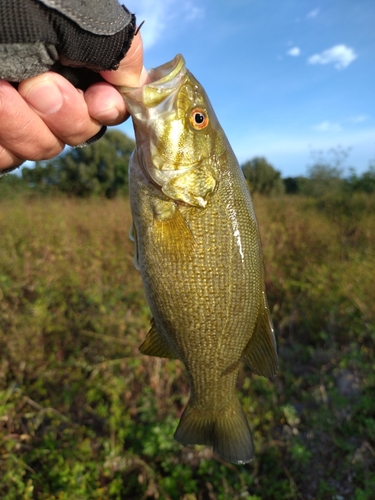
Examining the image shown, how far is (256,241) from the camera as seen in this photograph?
167 cm

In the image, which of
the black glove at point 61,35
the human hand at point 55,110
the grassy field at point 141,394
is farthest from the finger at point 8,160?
the grassy field at point 141,394

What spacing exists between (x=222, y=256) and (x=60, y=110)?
90 cm

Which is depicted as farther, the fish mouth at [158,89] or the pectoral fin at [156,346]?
the pectoral fin at [156,346]

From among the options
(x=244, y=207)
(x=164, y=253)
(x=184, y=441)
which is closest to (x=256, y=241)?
(x=244, y=207)

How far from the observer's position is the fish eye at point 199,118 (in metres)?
1.69

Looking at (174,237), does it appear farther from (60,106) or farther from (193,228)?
(60,106)

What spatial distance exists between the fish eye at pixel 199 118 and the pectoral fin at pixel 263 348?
844 millimetres

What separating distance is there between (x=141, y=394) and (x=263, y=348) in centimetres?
252

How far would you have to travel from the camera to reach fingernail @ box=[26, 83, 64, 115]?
1418 millimetres

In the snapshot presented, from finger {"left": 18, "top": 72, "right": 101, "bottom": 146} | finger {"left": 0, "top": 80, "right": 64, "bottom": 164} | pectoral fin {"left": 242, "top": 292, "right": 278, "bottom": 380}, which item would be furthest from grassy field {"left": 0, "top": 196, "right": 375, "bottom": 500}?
finger {"left": 18, "top": 72, "right": 101, "bottom": 146}

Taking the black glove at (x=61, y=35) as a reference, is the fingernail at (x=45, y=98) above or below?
below

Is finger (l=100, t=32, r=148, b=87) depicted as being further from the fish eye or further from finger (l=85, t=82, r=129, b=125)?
the fish eye

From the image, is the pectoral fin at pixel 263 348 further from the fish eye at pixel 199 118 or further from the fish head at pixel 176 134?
the fish eye at pixel 199 118

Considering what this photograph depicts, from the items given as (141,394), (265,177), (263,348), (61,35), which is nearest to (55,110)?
(61,35)
